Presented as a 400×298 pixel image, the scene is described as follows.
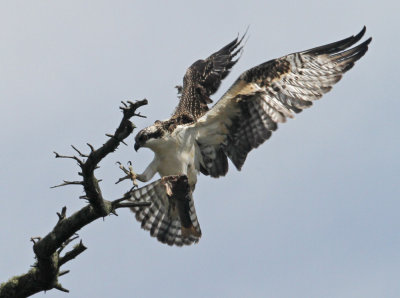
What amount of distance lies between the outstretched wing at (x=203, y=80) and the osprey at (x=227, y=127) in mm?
228

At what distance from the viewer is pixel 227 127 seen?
34.9ft

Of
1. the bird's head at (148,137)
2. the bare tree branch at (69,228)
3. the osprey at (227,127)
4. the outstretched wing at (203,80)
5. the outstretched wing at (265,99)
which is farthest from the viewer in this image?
the outstretched wing at (203,80)

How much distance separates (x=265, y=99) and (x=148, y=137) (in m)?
1.85

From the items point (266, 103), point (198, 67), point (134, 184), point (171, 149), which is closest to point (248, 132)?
point (266, 103)

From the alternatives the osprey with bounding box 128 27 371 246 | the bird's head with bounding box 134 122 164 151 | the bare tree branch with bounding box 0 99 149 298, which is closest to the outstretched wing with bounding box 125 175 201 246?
the osprey with bounding box 128 27 371 246

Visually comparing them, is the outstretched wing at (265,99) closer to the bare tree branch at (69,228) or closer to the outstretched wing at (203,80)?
the outstretched wing at (203,80)

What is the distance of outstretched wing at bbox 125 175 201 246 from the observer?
1074cm

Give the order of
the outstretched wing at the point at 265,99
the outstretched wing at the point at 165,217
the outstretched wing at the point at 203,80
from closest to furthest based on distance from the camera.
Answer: the outstretched wing at the point at 265,99
the outstretched wing at the point at 165,217
the outstretched wing at the point at 203,80

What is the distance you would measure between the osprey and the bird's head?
2cm

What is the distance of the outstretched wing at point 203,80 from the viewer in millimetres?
11516

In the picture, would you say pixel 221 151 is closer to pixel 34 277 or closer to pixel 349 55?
pixel 349 55

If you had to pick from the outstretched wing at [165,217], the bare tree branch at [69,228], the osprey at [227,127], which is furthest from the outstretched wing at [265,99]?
the bare tree branch at [69,228]

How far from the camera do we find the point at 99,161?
25.7 ft

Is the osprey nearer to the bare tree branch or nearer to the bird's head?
the bird's head
